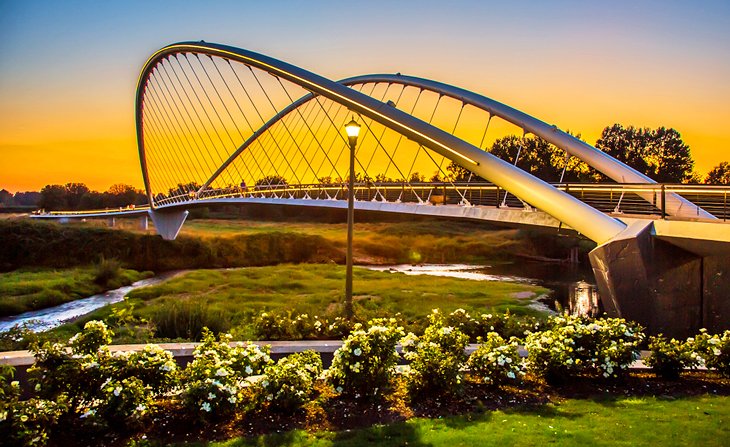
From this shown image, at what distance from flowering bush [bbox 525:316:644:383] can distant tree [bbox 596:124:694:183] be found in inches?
1792

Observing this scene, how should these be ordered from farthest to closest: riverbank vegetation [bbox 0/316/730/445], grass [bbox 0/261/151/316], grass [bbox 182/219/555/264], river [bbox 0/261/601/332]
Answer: grass [bbox 182/219/555/264], grass [bbox 0/261/151/316], river [bbox 0/261/601/332], riverbank vegetation [bbox 0/316/730/445]

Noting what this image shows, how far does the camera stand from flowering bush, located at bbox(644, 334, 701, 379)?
7613 mm

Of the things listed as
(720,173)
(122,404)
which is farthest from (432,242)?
(122,404)

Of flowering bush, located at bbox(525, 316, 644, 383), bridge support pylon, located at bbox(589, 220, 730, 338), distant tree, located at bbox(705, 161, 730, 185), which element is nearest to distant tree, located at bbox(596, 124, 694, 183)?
distant tree, located at bbox(705, 161, 730, 185)

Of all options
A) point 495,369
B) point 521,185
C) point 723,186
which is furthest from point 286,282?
point 495,369

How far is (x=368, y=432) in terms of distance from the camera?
19.3ft

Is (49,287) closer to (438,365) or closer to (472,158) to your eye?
(472,158)

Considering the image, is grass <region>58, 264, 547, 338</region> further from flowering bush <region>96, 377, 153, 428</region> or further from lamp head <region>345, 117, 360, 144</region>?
flowering bush <region>96, 377, 153, 428</region>

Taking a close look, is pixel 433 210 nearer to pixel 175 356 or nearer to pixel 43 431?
pixel 175 356

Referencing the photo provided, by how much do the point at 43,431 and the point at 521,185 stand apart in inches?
412

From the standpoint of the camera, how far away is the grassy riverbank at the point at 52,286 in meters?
24.7

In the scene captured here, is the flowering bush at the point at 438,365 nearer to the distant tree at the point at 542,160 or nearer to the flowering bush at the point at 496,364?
the flowering bush at the point at 496,364

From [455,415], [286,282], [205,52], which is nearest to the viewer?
[455,415]

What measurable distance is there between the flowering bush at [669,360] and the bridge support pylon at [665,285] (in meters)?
2.98
